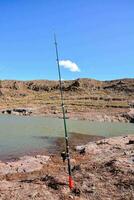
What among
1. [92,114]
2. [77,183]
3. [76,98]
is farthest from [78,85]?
[77,183]

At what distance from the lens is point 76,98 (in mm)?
120375

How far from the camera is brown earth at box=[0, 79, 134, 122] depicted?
8206cm

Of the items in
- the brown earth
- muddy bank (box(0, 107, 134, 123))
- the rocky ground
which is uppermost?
the brown earth

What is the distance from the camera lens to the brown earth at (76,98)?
8206 cm

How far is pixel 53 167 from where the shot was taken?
1619cm

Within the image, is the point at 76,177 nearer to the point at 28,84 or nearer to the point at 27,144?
the point at 27,144

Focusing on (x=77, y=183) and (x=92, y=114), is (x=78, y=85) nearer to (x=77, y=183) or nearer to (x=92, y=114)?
(x=92, y=114)

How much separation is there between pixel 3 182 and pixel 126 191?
4572 millimetres

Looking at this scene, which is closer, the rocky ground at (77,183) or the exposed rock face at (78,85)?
the rocky ground at (77,183)

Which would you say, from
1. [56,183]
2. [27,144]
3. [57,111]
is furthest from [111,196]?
[57,111]

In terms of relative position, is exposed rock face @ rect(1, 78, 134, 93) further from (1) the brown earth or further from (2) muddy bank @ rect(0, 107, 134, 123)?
(2) muddy bank @ rect(0, 107, 134, 123)

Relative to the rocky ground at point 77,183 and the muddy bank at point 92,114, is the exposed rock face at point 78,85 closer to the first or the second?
the muddy bank at point 92,114

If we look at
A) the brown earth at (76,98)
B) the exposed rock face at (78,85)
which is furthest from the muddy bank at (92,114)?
the exposed rock face at (78,85)

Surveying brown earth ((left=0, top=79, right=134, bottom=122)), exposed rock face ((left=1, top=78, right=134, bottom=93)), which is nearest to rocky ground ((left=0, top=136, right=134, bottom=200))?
brown earth ((left=0, top=79, right=134, bottom=122))
